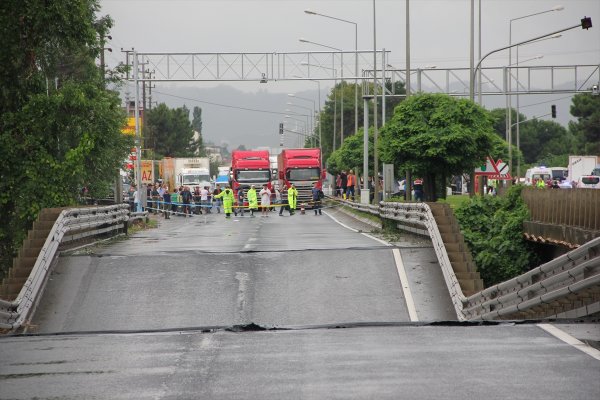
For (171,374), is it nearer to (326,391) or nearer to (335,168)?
(326,391)

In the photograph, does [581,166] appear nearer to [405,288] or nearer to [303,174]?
[303,174]

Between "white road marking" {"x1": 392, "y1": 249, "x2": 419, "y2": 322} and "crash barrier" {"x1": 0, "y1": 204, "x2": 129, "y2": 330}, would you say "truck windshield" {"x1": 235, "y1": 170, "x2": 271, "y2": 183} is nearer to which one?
"crash barrier" {"x1": 0, "y1": 204, "x2": 129, "y2": 330}

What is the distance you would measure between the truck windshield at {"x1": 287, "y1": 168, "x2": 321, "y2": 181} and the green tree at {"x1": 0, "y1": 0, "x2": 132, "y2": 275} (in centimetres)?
3572

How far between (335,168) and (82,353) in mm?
94619

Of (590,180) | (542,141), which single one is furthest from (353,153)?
(542,141)

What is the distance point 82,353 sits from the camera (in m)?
11.7

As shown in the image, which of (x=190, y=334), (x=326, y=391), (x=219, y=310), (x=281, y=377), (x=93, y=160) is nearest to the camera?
(x=326, y=391)

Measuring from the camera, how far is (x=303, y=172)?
234 ft

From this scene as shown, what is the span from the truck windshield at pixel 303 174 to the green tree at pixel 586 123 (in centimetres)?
6047

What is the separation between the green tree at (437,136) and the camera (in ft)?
142

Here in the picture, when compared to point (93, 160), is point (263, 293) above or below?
below

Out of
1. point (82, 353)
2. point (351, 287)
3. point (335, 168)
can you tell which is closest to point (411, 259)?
point (351, 287)

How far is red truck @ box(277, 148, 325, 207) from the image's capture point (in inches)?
2790

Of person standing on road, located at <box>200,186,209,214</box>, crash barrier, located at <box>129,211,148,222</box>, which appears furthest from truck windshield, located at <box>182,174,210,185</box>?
crash barrier, located at <box>129,211,148,222</box>
